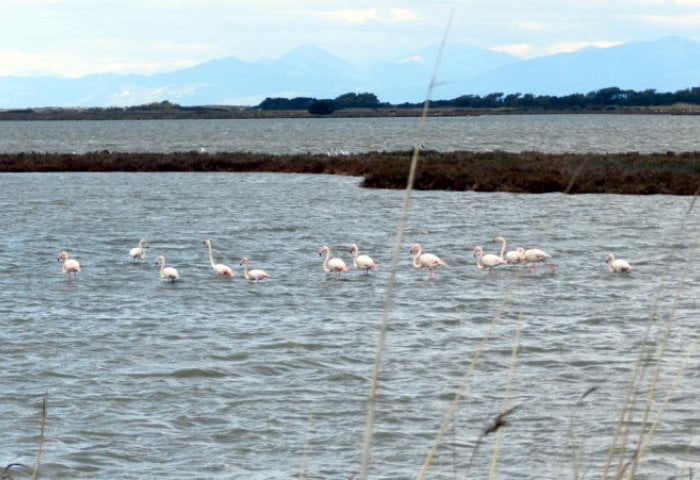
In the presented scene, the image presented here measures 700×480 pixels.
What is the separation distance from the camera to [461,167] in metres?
44.2

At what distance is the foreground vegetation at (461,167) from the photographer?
38.6m

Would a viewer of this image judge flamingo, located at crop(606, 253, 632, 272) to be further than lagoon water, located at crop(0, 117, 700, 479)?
Yes

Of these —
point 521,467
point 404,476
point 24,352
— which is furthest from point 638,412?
point 24,352

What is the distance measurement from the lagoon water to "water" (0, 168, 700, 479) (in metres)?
0.04

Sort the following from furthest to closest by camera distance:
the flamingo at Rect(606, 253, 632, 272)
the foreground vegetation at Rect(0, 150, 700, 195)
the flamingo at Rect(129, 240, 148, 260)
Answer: the foreground vegetation at Rect(0, 150, 700, 195), the flamingo at Rect(129, 240, 148, 260), the flamingo at Rect(606, 253, 632, 272)

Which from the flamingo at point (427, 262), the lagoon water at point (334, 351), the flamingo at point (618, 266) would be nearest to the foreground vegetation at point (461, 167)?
the lagoon water at point (334, 351)

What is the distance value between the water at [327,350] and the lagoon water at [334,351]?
4 cm

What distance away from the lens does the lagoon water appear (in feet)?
35.3

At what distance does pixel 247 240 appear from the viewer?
2962cm

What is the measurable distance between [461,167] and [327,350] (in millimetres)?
29155

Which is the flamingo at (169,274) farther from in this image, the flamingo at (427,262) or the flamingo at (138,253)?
the flamingo at (427,262)

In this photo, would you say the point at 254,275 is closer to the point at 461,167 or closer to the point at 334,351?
the point at 334,351

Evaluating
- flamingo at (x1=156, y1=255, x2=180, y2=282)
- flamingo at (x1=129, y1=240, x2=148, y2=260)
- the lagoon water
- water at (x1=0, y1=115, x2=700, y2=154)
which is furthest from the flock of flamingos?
water at (x1=0, y1=115, x2=700, y2=154)

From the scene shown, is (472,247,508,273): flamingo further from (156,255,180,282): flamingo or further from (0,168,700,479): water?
(156,255,180,282): flamingo
